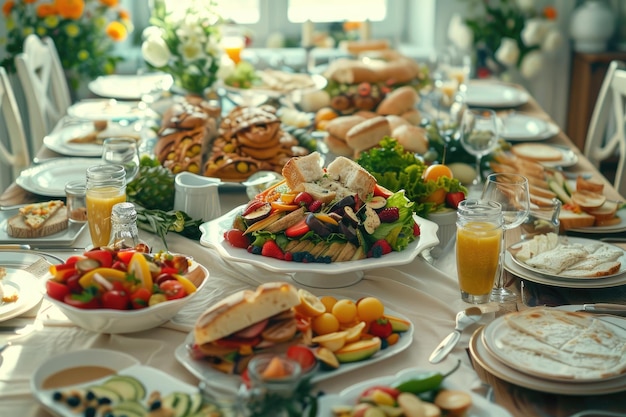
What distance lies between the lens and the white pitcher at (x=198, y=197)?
210 centimetres

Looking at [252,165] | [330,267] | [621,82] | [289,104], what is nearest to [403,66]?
[289,104]

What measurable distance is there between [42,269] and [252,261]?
0.53 metres

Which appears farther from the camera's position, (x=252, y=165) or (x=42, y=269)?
(x=252, y=165)

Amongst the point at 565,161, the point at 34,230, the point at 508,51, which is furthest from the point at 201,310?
the point at 508,51

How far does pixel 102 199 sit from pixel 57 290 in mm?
488

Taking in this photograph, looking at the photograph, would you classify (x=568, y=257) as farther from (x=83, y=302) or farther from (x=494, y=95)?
(x=494, y=95)

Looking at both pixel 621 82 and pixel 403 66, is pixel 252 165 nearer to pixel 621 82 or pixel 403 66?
pixel 403 66

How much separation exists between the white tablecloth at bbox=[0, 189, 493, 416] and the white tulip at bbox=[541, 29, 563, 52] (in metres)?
3.62

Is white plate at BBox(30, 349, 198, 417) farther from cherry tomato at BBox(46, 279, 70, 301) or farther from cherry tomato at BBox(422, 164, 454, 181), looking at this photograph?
cherry tomato at BBox(422, 164, 454, 181)

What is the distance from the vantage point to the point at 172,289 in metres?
1.58

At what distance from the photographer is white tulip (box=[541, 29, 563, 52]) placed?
5.16 metres

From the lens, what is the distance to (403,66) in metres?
3.64

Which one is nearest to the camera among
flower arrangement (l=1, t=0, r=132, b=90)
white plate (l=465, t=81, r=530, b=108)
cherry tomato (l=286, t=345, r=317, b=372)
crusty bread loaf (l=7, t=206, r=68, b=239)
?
cherry tomato (l=286, t=345, r=317, b=372)

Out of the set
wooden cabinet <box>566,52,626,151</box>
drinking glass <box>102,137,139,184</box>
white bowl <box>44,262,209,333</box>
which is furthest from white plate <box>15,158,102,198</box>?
wooden cabinet <box>566,52,626,151</box>
